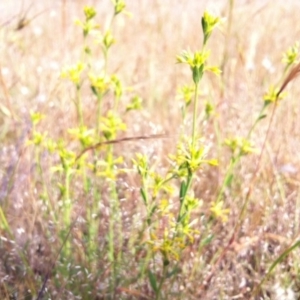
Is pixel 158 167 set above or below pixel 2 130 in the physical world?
below

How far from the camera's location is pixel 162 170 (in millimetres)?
1854

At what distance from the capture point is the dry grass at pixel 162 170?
1.51m

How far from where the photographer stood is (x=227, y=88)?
8.52 feet

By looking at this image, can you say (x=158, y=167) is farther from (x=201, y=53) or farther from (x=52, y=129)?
(x=201, y=53)

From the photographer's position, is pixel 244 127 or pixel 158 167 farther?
pixel 244 127

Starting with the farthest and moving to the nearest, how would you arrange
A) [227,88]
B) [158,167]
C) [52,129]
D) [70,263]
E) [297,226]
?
[227,88] → [52,129] → [158,167] → [297,226] → [70,263]

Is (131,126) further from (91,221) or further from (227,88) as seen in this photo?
(91,221)

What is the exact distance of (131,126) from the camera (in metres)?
2.34

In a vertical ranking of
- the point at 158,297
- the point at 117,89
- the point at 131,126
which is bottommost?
the point at 158,297

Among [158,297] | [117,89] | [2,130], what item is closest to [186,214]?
[158,297]

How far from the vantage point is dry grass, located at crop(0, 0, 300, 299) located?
1.51m

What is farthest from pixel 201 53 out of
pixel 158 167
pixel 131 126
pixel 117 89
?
pixel 131 126

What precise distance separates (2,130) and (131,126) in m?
0.52

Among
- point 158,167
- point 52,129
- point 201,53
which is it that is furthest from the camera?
point 52,129
